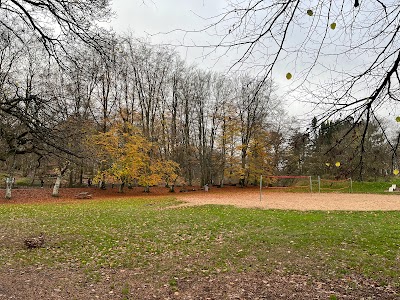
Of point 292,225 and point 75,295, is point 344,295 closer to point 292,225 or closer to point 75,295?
point 75,295

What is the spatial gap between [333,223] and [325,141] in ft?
29.3

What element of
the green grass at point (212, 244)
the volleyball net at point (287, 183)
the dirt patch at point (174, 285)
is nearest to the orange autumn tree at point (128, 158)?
the volleyball net at point (287, 183)

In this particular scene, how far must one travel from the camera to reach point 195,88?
101 feet

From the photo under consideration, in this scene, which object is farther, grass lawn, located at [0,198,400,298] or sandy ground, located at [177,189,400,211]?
sandy ground, located at [177,189,400,211]

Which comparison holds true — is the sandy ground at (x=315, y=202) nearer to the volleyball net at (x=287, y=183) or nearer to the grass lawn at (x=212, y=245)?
the grass lawn at (x=212, y=245)

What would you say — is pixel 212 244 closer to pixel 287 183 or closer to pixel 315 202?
pixel 315 202

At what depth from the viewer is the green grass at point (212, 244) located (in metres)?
6.13

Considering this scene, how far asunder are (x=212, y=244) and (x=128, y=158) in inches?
663

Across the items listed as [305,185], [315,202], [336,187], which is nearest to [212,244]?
[315,202]

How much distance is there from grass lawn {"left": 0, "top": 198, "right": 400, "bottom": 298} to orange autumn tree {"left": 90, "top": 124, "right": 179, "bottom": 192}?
11615mm

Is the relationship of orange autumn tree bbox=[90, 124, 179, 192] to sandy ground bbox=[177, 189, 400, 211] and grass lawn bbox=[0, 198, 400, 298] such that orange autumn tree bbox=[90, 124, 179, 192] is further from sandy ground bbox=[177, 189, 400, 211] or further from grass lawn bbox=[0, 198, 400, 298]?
grass lawn bbox=[0, 198, 400, 298]

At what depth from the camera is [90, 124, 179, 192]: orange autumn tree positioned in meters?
23.4

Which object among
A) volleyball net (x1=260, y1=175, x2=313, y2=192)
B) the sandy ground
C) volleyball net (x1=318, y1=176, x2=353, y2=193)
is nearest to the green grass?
the sandy ground

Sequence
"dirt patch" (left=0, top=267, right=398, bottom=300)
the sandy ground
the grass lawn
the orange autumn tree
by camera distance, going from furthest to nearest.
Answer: the orange autumn tree → the sandy ground → the grass lawn → "dirt patch" (left=0, top=267, right=398, bottom=300)
